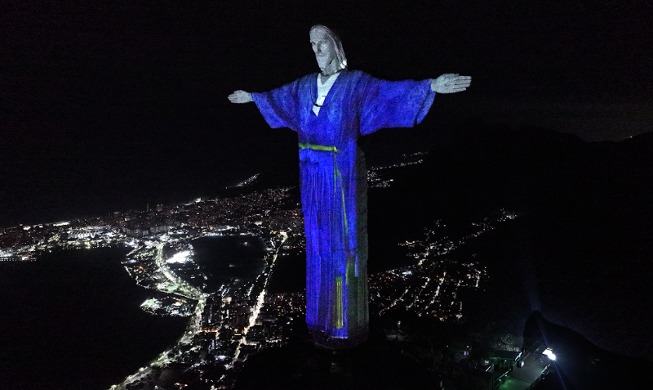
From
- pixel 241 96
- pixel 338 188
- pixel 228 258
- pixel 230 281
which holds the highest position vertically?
pixel 241 96

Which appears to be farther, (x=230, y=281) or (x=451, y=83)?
(x=230, y=281)

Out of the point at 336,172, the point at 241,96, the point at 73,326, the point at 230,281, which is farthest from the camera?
the point at 230,281

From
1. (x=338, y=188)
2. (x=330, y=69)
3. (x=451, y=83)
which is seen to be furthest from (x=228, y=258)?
(x=451, y=83)

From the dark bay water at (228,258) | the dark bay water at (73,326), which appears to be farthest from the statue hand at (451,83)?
the dark bay water at (228,258)

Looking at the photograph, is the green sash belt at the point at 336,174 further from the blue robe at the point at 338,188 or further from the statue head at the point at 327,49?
the statue head at the point at 327,49

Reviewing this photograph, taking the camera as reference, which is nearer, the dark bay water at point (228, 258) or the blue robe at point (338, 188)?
the blue robe at point (338, 188)

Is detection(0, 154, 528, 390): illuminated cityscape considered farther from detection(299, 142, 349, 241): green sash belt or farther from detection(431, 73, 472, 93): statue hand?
detection(431, 73, 472, 93): statue hand

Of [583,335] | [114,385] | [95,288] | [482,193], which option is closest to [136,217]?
[95,288]

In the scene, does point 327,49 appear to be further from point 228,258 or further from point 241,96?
point 228,258
